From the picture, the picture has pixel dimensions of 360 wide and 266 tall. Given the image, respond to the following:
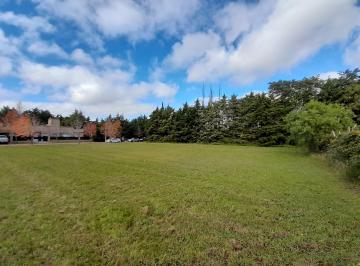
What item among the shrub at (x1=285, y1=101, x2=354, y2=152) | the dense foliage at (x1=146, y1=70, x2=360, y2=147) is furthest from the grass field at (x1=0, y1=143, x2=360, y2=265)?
the dense foliage at (x1=146, y1=70, x2=360, y2=147)

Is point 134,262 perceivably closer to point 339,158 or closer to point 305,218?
point 305,218

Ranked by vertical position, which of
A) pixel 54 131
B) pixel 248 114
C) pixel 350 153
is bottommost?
pixel 350 153

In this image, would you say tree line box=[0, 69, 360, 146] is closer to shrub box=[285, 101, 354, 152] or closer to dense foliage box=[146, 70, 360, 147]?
dense foliage box=[146, 70, 360, 147]

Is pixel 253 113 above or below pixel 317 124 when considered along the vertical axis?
above

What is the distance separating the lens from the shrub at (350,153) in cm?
949

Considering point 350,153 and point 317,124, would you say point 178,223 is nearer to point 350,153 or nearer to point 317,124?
point 350,153

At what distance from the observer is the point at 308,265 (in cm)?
345

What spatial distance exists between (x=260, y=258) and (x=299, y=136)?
67.3ft

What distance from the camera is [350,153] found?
10398 mm

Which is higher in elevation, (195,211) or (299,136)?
(299,136)

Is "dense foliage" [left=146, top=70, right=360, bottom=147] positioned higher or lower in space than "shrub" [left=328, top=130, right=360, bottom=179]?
higher

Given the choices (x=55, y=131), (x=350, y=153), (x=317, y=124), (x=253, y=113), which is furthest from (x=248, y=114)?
(x=55, y=131)

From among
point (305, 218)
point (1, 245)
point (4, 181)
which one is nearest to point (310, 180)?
point (305, 218)

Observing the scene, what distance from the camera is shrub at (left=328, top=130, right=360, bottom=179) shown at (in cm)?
949
